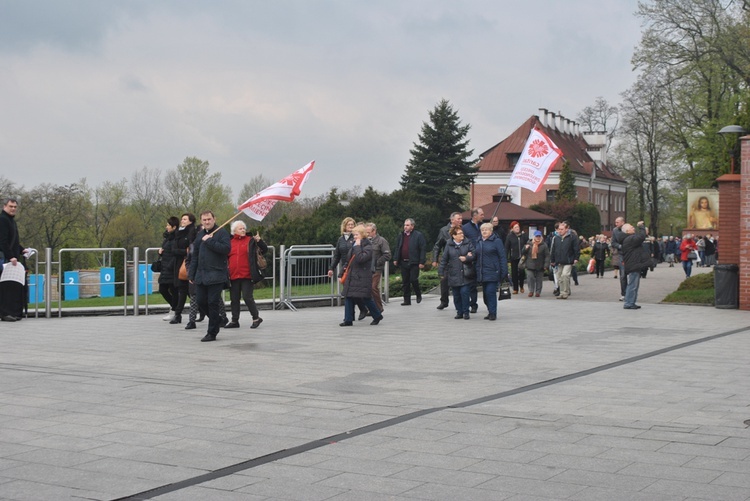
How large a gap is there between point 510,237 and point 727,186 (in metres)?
5.83

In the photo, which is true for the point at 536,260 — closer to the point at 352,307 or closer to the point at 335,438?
the point at 352,307

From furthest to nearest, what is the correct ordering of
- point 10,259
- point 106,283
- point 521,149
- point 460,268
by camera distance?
point 521,149, point 106,283, point 460,268, point 10,259

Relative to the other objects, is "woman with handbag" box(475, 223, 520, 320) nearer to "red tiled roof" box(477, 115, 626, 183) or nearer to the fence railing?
the fence railing

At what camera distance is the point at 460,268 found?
17.8 m

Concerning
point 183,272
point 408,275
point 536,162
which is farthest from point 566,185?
point 183,272

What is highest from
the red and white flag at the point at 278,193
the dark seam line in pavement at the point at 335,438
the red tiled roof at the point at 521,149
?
the red tiled roof at the point at 521,149

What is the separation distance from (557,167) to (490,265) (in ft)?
274

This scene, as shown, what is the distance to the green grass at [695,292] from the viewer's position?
74.2ft

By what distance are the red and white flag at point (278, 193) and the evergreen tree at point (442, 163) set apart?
5712 cm

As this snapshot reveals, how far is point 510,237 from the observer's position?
25953mm

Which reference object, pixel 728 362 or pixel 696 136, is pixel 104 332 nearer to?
pixel 728 362

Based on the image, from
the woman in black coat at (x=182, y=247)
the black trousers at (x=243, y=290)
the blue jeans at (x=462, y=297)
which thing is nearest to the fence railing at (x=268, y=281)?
the woman in black coat at (x=182, y=247)

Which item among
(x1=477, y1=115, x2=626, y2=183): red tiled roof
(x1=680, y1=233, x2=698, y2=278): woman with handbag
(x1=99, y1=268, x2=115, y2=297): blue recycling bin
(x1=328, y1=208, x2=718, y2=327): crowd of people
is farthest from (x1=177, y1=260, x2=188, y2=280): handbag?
(x1=477, y1=115, x2=626, y2=183): red tiled roof

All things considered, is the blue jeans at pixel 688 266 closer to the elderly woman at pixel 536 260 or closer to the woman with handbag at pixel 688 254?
the woman with handbag at pixel 688 254
